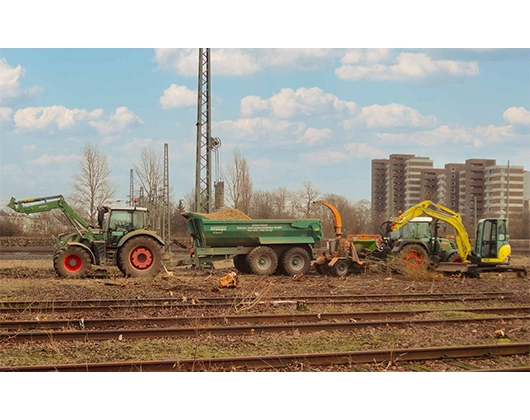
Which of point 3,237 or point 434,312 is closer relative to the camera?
point 434,312

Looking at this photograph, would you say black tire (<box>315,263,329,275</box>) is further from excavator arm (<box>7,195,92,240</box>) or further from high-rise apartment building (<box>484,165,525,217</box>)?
high-rise apartment building (<box>484,165,525,217</box>)

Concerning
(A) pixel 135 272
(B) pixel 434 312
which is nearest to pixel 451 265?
(B) pixel 434 312

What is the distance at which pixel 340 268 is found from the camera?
18.7 m

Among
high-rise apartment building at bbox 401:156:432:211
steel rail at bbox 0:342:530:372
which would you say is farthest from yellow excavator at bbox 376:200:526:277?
high-rise apartment building at bbox 401:156:432:211

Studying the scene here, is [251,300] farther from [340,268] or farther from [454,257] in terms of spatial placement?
[454,257]

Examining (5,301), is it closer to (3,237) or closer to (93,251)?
(93,251)

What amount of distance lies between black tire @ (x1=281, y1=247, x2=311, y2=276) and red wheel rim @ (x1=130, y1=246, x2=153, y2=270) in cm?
462

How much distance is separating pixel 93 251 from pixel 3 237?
23.9 m

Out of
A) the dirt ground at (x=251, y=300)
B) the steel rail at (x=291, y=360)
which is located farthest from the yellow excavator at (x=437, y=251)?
the steel rail at (x=291, y=360)

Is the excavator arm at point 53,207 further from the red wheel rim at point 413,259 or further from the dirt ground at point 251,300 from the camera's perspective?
the red wheel rim at point 413,259

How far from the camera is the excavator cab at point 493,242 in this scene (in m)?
18.8

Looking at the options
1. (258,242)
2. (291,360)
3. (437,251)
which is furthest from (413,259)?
(291,360)

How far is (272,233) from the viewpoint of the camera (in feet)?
61.5

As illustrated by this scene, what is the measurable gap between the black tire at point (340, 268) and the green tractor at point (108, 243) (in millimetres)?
5941
